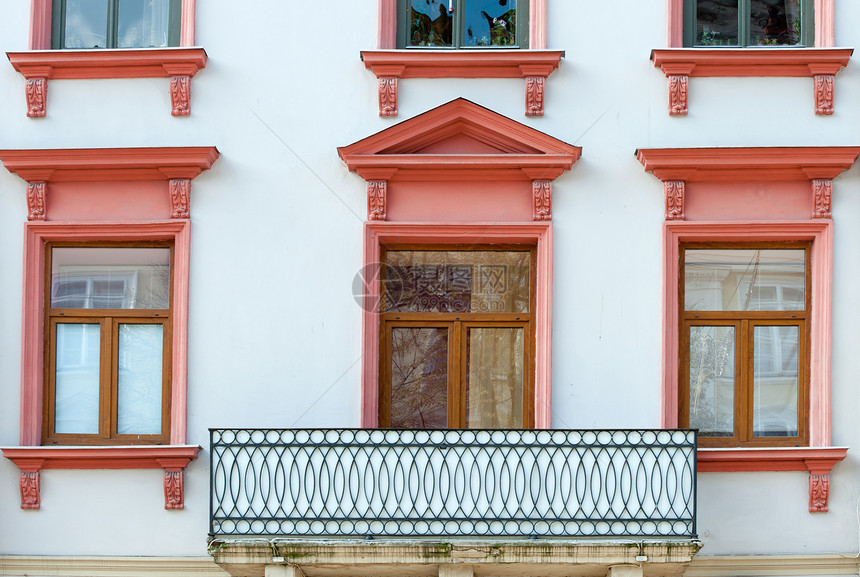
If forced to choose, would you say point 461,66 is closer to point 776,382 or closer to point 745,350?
point 745,350

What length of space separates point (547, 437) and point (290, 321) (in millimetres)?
2435

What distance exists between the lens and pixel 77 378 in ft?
34.8

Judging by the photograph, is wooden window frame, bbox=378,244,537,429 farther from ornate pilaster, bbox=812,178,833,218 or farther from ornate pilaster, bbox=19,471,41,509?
ornate pilaster, bbox=19,471,41,509

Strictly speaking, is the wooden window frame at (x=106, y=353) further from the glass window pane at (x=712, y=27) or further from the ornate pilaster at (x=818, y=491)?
the ornate pilaster at (x=818, y=491)

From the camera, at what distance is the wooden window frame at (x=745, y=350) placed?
1034cm

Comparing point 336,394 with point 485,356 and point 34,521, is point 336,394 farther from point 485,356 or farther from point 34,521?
point 34,521

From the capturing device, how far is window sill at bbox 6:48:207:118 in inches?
411

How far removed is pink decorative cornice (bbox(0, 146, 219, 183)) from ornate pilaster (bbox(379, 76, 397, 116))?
4.91ft

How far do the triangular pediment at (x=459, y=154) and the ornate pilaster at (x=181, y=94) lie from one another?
4.68 ft

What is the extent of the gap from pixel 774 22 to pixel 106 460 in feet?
22.9

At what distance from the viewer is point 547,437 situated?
9570 mm

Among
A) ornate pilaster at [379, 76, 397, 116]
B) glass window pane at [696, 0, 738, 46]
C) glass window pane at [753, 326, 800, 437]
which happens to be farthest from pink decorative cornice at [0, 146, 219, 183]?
glass window pane at [753, 326, 800, 437]

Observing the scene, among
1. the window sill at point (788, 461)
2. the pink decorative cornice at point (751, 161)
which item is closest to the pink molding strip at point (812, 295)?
the window sill at point (788, 461)

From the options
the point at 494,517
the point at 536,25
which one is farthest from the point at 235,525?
the point at 536,25
